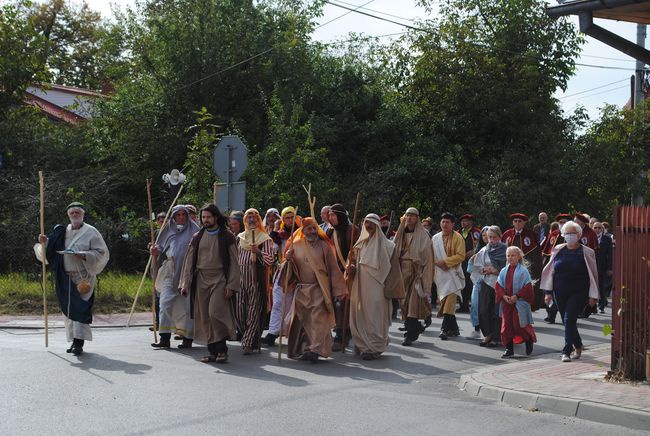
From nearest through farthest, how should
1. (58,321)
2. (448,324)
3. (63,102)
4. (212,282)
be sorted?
(212,282) → (448,324) → (58,321) → (63,102)

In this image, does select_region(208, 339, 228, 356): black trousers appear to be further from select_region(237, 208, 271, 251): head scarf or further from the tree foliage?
the tree foliage

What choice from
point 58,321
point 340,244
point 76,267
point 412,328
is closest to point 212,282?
point 76,267

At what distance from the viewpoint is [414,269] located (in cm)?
1353

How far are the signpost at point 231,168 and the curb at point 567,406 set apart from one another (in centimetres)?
817

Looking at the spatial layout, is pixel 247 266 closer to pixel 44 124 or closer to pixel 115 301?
pixel 115 301

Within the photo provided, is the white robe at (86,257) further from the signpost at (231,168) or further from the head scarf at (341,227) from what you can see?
the signpost at (231,168)

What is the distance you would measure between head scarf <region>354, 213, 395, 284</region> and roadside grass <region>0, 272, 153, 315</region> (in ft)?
22.2

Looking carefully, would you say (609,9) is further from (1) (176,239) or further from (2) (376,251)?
(1) (176,239)

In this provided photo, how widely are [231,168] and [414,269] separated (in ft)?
15.5

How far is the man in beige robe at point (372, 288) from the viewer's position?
11891 millimetres

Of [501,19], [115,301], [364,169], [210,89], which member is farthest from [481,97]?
[115,301]

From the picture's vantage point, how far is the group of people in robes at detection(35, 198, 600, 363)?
11.4m

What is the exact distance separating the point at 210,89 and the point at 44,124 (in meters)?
4.94

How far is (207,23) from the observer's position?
27.7m
